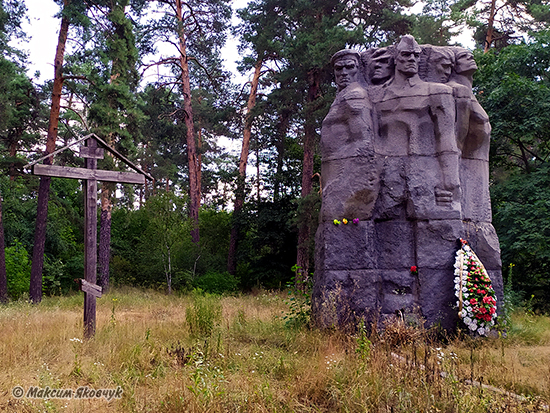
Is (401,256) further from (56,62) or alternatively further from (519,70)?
(56,62)

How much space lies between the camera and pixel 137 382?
447 centimetres

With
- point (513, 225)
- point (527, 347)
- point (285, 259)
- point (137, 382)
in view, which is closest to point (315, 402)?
point (137, 382)

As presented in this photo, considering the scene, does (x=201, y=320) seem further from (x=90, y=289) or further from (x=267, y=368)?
(x=267, y=368)

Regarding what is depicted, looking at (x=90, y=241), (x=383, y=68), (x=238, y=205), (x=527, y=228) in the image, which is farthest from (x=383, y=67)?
(x=238, y=205)

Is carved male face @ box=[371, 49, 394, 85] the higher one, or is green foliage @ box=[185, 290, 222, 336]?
carved male face @ box=[371, 49, 394, 85]

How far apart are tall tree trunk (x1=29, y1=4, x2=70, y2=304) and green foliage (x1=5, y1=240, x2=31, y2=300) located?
2.26 meters

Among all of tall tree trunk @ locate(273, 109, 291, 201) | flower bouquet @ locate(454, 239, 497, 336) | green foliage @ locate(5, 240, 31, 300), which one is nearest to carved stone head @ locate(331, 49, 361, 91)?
flower bouquet @ locate(454, 239, 497, 336)

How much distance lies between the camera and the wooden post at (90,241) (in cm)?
632

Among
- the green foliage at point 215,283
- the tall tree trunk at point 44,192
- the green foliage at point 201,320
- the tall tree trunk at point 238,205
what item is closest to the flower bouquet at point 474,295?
the green foliage at point 201,320

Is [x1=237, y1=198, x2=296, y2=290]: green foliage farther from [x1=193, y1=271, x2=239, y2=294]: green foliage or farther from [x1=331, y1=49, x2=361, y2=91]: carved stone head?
[x1=331, y1=49, x2=361, y2=91]: carved stone head

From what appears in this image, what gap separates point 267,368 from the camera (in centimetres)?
498

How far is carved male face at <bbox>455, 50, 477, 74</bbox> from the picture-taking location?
7.41 meters

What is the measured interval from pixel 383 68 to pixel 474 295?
3.88m

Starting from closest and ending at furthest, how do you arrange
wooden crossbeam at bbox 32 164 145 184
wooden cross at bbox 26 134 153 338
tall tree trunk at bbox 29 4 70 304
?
wooden crossbeam at bbox 32 164 145 184
wooden cross at bbox 26 134 153 338
tall tree trunk at bbox 29 4 70 304
